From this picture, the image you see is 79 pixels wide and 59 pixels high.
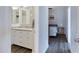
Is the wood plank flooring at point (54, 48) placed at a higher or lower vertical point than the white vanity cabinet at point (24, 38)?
lower

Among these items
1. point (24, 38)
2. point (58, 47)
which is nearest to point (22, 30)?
point (24, 38)

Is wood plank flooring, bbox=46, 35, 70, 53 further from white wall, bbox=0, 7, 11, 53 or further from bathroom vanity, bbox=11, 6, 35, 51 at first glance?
white wall, bbox=0, 7, 11, 53

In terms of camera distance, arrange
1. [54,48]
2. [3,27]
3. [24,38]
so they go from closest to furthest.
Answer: [3,27], [24,38], [54,48]

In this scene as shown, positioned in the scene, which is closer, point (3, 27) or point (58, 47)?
point (3, 27)

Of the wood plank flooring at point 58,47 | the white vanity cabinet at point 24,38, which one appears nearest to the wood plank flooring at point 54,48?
the wood plank flooring at point 58,47

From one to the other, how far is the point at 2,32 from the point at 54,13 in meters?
3.75

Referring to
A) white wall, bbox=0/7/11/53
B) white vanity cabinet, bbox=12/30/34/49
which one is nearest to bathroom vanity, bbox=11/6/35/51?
white vanity cabinet, bbox=12/30/34/49

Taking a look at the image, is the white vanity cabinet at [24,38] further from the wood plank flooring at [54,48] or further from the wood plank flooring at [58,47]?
the wood plank flooring at [58,47]

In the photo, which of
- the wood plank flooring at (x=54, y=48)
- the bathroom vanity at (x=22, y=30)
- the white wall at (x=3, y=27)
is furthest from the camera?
the bathroom vanity at (x=22, y=30)

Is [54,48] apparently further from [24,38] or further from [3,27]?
[3,27]
